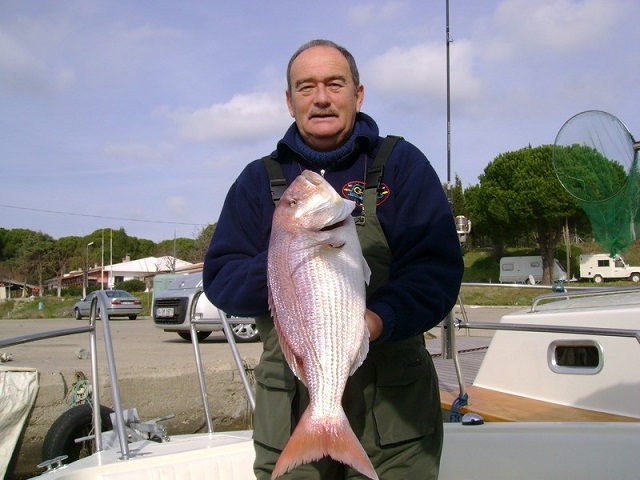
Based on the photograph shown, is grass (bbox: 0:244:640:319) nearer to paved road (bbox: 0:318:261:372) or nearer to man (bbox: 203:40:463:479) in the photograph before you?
man (bbox: 203:40:463:479)

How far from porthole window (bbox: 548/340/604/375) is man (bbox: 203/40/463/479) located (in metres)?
3.04

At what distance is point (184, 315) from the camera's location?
13328mm

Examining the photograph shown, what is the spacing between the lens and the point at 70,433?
5.07 m

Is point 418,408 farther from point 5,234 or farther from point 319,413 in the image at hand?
point 5,234

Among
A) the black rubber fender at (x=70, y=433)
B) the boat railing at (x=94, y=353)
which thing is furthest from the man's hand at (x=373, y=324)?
the black rubber fender at (x=70, y=433)

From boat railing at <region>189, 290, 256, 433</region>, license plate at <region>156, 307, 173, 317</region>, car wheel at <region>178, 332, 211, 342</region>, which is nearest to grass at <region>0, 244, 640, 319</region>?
boat railing at <region>189, 290, 256, 433</region>

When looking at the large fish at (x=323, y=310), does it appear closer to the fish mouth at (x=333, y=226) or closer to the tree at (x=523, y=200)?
the fish mouth at (x=333, y=226)

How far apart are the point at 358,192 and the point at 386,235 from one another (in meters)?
0.16

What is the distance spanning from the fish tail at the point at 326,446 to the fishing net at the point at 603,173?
3704mm

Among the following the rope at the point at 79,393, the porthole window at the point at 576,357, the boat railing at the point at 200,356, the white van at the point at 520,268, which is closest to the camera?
the boat railing at the point at 200,356

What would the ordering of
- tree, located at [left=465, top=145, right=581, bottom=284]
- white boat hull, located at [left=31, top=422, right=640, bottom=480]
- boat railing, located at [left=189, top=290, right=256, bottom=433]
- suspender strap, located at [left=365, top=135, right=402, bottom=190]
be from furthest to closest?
tree, located at [left=465, top=145, right=581, bottom=284], boat railing, located at [left=189, top=290, right=256, bottom=433], white boat hull, located at [left=31, top=422, right=640, bottom=480], suspender strap, located at [left=365, top=135, right=402, bottom=190]

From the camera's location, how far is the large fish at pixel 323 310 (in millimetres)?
1600

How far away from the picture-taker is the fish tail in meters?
1.58

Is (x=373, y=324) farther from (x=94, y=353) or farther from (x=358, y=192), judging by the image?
(x=94, y=353)
